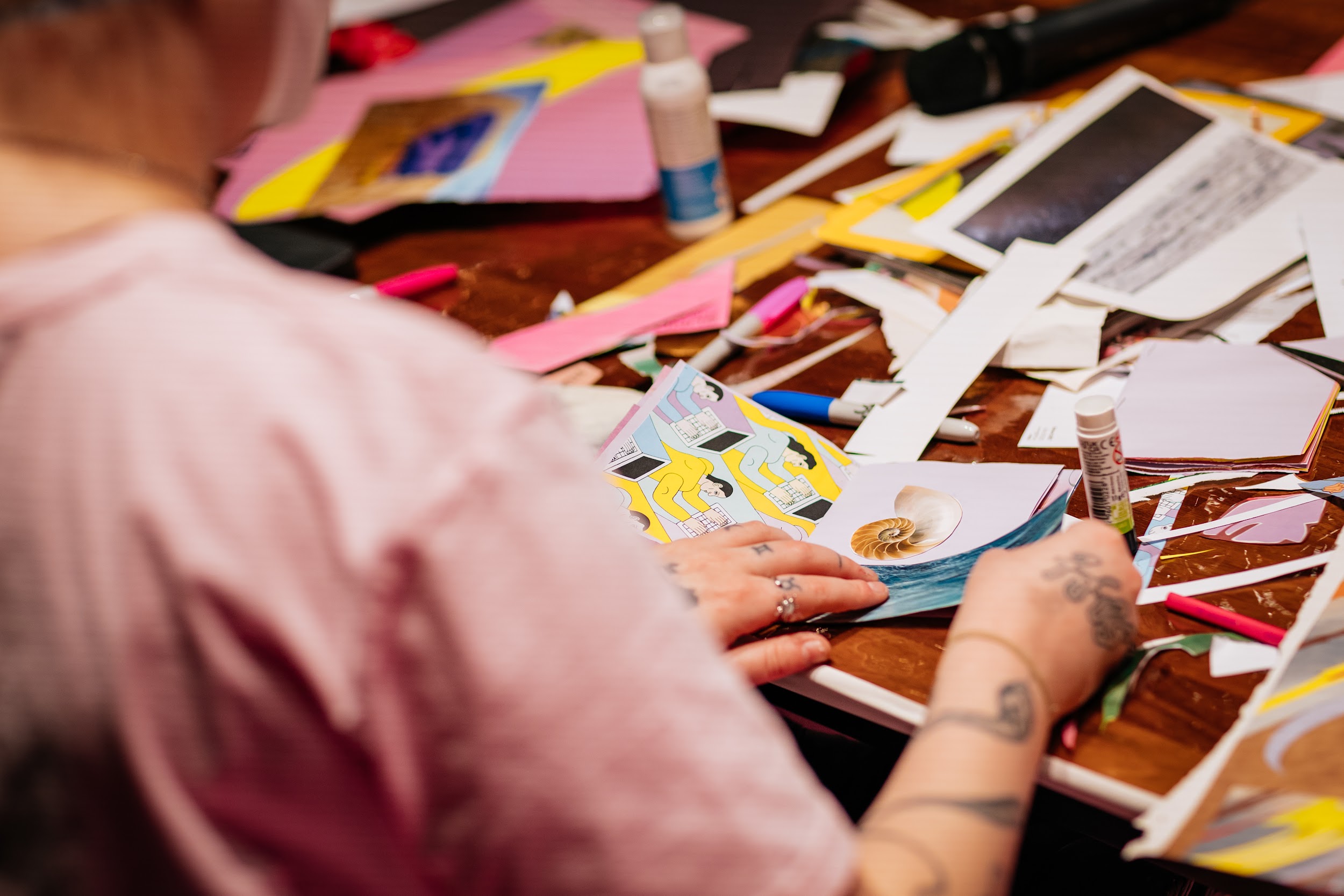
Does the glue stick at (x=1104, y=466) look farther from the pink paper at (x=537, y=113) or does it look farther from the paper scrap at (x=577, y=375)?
the pink paper at (x=537, y=113)

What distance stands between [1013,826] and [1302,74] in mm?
1024

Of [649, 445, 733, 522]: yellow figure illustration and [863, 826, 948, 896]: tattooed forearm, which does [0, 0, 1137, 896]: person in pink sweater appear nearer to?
[863, 826, 948, 896]: tattooed forearm

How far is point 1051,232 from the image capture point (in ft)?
3.24

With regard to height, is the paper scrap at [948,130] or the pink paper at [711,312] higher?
the paper scrap at [948,130]

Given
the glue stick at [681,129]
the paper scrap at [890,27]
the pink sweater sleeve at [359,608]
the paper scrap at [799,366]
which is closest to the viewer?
the pink sweater sleeve at [359,608]

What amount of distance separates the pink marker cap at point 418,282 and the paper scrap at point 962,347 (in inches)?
21.4

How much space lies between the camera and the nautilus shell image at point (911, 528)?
0.72 m

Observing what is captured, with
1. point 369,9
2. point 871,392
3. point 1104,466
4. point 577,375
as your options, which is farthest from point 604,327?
point 369,9

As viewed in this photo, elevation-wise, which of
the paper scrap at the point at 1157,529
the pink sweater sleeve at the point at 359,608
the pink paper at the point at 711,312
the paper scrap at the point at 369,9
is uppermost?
the pink sweater sleeve at the point at 359,608

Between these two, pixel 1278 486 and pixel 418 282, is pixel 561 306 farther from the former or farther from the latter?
pixel 1278 486

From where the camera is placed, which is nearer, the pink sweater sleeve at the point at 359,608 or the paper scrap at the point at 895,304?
the pink sweater sleeve at the point at 359,608

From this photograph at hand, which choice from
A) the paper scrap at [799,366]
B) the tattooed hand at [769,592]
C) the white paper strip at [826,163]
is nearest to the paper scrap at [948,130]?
the white paper strip at [826,163]

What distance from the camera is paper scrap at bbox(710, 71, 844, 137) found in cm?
131

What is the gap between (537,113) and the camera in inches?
54.7
